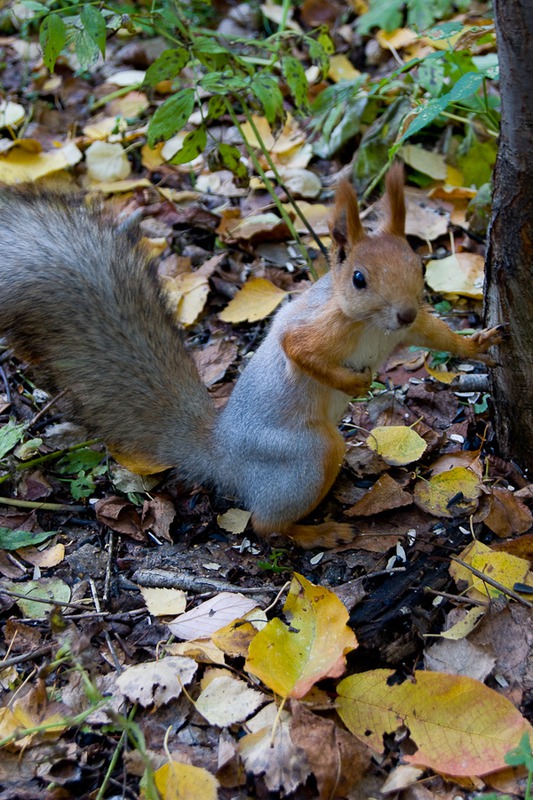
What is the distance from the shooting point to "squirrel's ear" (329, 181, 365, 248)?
1679 mm

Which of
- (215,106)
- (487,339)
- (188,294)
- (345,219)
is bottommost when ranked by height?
(188,294)

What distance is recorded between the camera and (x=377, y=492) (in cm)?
202

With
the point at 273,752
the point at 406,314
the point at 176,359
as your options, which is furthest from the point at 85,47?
the point at 273,752

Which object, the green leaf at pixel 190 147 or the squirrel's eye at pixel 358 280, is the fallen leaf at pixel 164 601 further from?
the green leaf at pixel 190 147

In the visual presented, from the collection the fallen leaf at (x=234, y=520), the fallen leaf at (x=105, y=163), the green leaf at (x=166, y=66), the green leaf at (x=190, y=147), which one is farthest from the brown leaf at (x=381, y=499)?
Answer: the fallen leaf at (x=105, y=163)

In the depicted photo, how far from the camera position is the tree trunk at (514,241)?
153cm

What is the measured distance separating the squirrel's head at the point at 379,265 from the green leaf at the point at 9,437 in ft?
3.01

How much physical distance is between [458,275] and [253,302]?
685 mm

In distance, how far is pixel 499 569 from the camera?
1715 mm

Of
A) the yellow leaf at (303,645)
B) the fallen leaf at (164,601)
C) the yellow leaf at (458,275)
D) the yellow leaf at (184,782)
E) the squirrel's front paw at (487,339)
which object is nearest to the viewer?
the yellow leaf at (184,782)

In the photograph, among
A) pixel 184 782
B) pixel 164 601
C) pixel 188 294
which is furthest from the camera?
pixel 188 294

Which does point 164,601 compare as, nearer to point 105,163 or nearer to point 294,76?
point 294,76

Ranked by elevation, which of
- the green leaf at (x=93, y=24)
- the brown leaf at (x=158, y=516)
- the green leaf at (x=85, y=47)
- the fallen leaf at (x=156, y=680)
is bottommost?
the brown leaf at (x=158, y=516)

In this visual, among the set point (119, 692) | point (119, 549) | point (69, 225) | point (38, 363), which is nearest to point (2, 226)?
point (69, 225)
